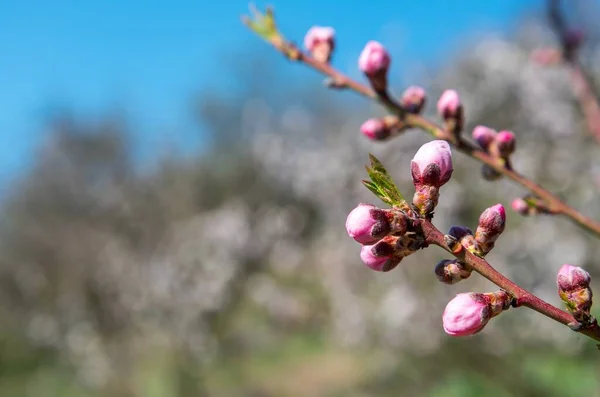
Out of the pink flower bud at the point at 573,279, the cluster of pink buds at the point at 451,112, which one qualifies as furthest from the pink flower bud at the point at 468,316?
the cluster of pink buds at the point at 451,112

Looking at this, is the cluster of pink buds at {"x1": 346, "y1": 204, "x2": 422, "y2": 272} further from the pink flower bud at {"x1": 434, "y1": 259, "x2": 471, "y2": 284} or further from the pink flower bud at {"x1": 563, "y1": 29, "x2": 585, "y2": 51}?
the pink flower bud at {"x1": 563, "y1": 29, "x2": 585, "y2": 51}

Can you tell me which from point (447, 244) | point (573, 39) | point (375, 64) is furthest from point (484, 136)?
point (573, 39)

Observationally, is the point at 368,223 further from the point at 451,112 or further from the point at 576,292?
the point at 451,112

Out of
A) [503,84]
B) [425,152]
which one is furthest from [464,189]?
[425,152]

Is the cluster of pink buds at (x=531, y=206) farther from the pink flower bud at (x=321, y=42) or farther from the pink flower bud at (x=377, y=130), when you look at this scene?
the pink flower bud at (x=321, y=42)

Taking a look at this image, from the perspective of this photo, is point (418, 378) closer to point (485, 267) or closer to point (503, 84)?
point (503, 84)

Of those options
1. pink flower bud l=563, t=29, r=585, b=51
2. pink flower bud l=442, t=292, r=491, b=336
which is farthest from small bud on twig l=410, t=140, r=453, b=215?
pink flower bud l=563, t=29, r=585, b=51
